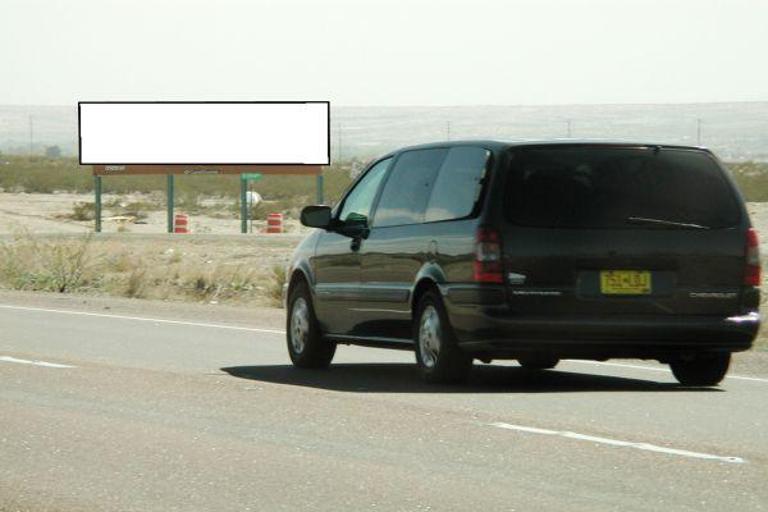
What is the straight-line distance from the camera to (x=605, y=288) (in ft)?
46.0

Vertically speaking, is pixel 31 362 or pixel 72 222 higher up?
pixel 31 362

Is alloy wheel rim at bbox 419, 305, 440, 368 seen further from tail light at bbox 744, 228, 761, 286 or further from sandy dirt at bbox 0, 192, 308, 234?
sandy dirt at bbox 0, 192, 308, 234

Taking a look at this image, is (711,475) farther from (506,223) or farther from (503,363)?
(503,363)

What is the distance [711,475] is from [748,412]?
11.1ft

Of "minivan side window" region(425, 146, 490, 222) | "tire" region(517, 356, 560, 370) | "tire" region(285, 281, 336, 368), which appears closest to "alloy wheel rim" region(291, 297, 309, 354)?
"tire" region(285, 281, 336, 368)

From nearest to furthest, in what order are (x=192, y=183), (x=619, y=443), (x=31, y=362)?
(x=619, y=443) → (x=31, y=362) → (x=192, y=183)

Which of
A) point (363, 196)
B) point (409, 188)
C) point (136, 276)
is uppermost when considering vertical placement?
point (409, 188)

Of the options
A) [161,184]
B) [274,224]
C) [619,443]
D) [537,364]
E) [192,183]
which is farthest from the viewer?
[192,183]

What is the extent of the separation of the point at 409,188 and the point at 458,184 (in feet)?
2.63

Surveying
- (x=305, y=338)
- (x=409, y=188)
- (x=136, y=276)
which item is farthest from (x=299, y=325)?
(x=136, y=276)

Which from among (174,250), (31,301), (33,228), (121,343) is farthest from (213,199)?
(121,343)

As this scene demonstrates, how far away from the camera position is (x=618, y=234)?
14.1 meters

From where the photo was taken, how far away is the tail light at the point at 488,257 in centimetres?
1390

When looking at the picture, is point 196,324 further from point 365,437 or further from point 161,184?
point 161,184
